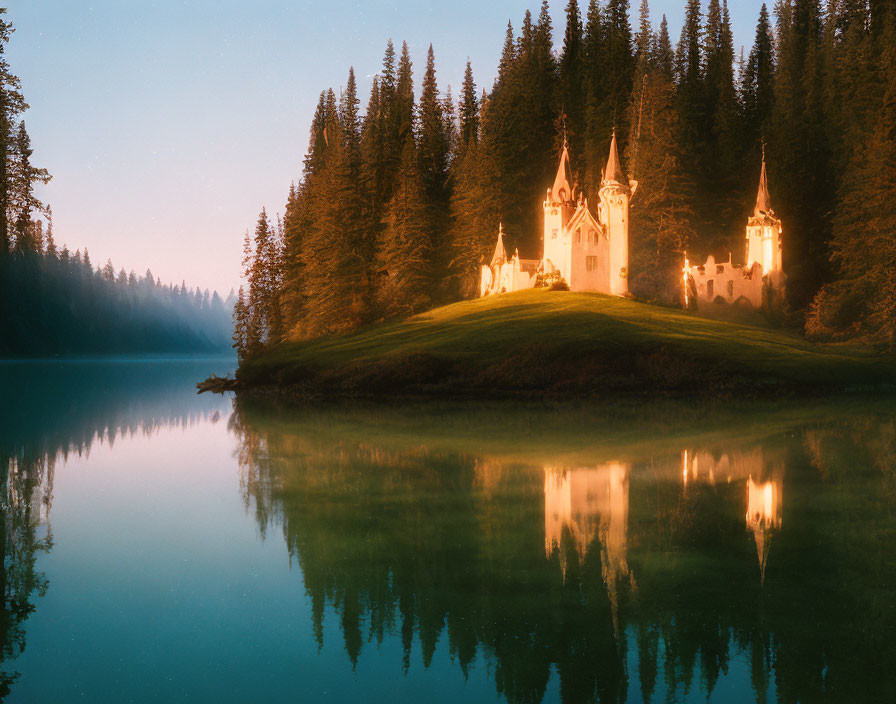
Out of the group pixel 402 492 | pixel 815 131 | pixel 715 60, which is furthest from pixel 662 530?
pixel 715 60

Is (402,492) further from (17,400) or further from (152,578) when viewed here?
(17,400)

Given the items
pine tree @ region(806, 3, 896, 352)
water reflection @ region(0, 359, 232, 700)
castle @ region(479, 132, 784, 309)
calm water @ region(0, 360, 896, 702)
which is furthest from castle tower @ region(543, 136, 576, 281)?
calm water @ region(0, 360, 896, 702)

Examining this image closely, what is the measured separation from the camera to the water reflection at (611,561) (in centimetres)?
625

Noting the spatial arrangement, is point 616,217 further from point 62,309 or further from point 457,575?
point 62,309

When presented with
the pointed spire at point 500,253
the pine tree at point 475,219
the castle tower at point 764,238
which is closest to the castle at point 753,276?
the castle tower at point 764,238

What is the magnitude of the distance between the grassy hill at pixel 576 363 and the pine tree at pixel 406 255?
20.1m

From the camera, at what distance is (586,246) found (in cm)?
6450

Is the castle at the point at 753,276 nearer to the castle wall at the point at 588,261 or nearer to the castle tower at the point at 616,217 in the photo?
the castle tower at the point at 616,217

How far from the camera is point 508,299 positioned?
59781 millimetres

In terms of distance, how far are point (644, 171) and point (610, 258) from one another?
1206cm

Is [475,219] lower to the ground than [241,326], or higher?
higher

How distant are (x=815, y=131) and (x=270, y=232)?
193 ft

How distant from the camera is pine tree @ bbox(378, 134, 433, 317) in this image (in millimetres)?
69375

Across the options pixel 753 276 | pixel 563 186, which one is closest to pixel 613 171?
pixel 563 186
